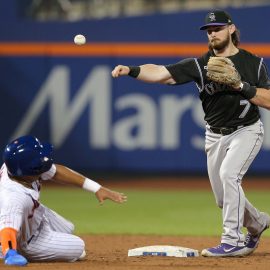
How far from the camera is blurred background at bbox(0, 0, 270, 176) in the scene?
15.1 meters

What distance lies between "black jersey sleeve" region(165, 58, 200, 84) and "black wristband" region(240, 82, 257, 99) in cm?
43

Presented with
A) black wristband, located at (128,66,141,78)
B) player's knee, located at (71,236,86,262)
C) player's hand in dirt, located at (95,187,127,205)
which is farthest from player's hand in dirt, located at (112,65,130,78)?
player's knee, located at (71,236,86,262)

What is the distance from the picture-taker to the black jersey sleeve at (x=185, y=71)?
7.27m

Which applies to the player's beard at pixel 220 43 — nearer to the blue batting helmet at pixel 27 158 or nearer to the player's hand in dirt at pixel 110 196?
the player's hand in dirt at pixel 110 196

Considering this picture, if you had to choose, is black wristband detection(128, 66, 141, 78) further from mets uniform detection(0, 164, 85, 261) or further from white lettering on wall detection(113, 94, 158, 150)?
white lettering on wall detection(113, 94, 158, 150)

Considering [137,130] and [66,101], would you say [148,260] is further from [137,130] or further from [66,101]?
[66,101]

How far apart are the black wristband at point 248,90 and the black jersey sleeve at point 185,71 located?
1.42ft

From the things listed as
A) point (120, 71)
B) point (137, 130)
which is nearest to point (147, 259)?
point (120, 71)

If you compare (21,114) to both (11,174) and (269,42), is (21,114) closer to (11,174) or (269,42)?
(269,42)

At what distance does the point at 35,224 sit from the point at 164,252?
1228mm

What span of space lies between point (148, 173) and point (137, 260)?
8.38 meters

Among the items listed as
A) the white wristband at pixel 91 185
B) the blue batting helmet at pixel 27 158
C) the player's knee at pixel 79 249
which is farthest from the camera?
the player's knee at pixel 79 249

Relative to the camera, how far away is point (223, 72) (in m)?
6.87

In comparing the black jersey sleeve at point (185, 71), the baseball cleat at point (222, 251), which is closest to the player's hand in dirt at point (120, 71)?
the black jersey sleeve at point (185, 71)
